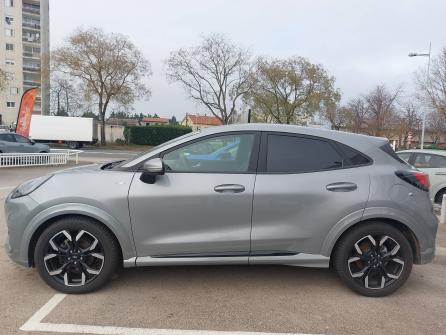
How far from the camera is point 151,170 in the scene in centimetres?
343

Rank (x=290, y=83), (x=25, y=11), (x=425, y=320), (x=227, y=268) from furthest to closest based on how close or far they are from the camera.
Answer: (x=25, y=11)
(x=290, y=83)
(x=227, y=268)
(x=425, y=320)

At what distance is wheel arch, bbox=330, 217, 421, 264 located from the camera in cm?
367

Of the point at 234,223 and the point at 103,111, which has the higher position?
the point at 103,111

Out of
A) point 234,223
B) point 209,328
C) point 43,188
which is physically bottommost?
point 209,328

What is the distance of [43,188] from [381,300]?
11.0 feet

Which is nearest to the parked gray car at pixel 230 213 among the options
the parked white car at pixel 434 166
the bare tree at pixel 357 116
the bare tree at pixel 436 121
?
the parked white car at pixel 434 166

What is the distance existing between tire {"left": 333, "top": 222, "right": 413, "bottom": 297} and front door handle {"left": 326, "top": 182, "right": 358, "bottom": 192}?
1.25 feet

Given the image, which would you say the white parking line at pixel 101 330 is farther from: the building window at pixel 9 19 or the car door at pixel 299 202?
the building window at pixel 9 19

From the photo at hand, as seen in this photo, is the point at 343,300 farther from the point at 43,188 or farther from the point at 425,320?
the point at 43,188

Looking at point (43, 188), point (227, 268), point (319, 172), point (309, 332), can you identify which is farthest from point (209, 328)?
point (43, 188)

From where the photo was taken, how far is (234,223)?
356 cm

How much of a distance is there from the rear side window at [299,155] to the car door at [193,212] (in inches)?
10.7

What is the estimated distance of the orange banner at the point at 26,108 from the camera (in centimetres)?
2148

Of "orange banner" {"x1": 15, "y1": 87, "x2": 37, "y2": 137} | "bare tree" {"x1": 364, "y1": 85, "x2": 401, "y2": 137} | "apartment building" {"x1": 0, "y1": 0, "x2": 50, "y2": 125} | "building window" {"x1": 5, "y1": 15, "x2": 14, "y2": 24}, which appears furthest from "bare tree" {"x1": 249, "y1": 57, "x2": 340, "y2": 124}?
"building window" {"x1": 5, "y1": 15, "x2": 14, "y2": 24}
